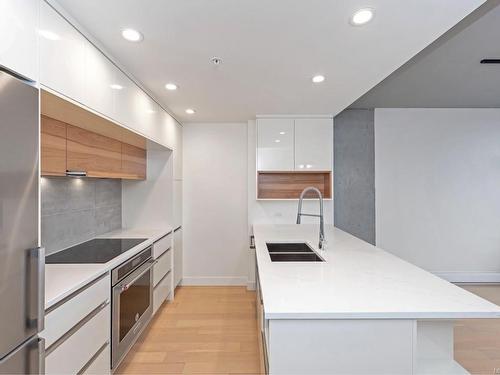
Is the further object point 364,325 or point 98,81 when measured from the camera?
point 98,81

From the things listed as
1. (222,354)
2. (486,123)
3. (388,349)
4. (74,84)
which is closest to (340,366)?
(388,349)

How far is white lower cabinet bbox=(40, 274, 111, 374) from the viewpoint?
54.4 inches

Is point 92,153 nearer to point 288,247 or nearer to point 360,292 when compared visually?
point 288,247

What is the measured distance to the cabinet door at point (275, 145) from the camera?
367 centimetres

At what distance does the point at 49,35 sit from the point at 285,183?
308 cm

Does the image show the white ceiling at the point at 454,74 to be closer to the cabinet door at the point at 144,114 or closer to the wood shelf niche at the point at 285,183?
the wood shelf niche at the point at 285,183

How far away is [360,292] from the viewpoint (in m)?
1.37

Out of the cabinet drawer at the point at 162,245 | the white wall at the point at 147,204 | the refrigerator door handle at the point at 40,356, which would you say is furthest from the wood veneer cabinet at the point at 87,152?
the refrigerator door handle at the point at 40,356

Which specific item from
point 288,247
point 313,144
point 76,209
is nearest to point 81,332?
point 76,209

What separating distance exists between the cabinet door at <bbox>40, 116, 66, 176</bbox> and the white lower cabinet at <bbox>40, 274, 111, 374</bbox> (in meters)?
0.78

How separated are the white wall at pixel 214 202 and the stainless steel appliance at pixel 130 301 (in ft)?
4.58

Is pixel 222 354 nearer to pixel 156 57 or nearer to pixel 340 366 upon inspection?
pixel 340 366

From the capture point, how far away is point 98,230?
9.76 feet

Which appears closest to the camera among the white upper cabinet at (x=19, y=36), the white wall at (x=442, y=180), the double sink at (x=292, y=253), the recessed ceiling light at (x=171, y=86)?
the white upper cabinet at (x=19, y=36)
